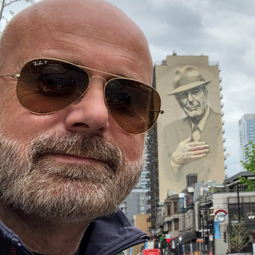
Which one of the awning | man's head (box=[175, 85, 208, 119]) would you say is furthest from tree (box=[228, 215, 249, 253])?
man's head (box=[175, 85, 208, 119])

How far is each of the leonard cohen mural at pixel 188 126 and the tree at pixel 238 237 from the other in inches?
1355

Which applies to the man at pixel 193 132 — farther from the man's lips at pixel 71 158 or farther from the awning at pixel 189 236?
the man's lips at pixel 71 158

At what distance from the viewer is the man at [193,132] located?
230 ft

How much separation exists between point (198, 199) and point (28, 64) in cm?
4771

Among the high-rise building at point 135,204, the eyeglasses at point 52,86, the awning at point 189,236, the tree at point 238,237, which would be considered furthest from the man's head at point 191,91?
the eyeglasses at point 52,86

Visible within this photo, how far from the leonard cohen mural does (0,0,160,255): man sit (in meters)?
69.6

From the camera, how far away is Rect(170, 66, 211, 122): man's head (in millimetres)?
71875

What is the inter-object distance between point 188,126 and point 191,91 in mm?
7420

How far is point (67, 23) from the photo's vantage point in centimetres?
138

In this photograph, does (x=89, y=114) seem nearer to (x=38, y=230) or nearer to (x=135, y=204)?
(x=38, y=230)

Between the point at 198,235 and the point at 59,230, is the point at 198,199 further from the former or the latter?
the point at 59,230

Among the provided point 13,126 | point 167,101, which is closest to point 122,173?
point 13,126

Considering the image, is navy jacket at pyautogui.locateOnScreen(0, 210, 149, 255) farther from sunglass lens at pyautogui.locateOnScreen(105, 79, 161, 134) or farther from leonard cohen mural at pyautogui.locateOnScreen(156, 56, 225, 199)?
leonard cohen mural at pyautogui.locateOnScreen(156, 56, 225, 199)

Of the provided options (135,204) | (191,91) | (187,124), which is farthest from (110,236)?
(135,204)
